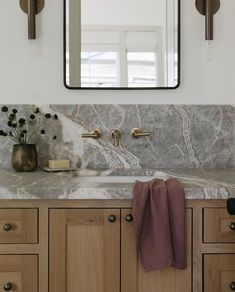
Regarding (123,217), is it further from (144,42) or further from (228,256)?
(144,42)

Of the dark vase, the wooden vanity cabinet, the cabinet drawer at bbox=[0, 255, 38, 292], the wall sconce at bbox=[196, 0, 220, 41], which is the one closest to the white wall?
the wall sconce at bbox=[196, 0, 220, 41]

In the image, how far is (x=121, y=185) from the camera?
1.75 m

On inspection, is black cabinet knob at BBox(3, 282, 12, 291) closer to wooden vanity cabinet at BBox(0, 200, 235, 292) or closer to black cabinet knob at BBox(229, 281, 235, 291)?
wooden vanity cabinet at BBox(0, 200, 235, 292)

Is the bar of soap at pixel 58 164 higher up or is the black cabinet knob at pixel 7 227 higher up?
the bar of soap at pixel 58 164

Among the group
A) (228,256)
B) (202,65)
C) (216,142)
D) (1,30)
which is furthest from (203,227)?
(1,30)

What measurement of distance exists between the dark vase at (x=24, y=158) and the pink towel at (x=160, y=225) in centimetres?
70

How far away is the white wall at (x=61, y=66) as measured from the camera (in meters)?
2.34

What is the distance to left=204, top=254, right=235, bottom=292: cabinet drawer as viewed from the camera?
5.67ft

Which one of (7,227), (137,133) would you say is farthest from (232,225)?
(7,227)

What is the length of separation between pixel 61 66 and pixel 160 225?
1.11 m

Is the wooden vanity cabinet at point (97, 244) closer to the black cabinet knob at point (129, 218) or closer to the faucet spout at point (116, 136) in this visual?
the black cabinet knob at point (129, 218)

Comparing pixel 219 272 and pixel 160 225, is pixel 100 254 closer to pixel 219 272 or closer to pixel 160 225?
pixel 160 225

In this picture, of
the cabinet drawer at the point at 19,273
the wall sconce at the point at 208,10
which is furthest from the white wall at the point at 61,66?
the cabinet drawer at the point at 19,273

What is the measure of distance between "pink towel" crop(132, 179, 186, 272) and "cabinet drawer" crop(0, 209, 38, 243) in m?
0.41
